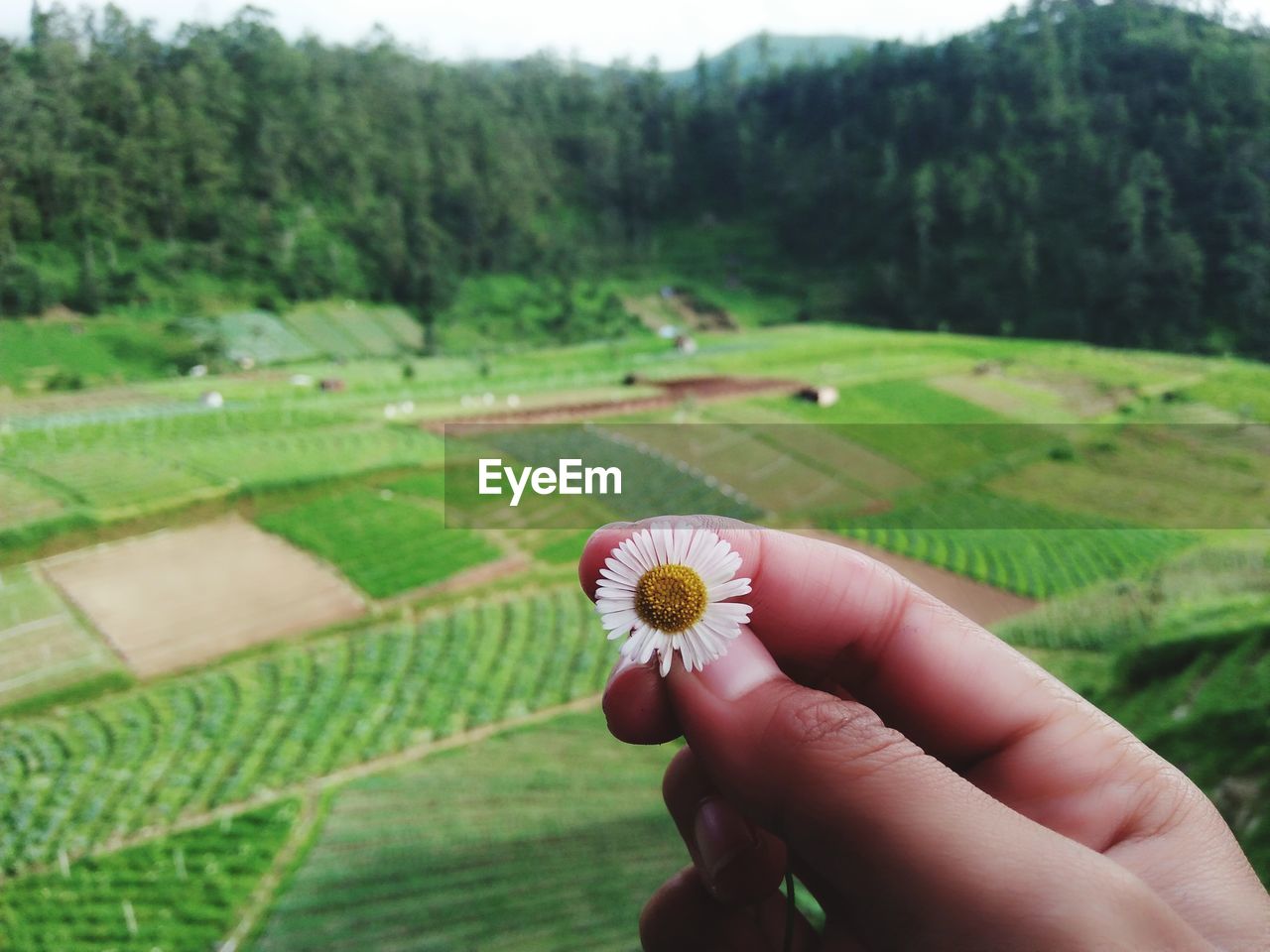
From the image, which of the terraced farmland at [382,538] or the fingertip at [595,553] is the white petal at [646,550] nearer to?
the fingertip at [595,553]

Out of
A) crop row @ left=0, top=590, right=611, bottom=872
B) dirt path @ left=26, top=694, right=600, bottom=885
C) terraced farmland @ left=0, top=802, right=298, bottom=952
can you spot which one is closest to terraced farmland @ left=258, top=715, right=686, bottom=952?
dirt path @ left=26, top=694, right=600, bottom=885

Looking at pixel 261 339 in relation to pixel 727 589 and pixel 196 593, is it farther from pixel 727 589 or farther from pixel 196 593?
pixel 727 589

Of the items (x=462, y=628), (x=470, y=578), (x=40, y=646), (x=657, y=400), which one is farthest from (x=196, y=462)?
(x=657, y=400)

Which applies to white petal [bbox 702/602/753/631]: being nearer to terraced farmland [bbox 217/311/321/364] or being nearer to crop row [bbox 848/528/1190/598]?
crop row [bbox 848/528/1190/598]

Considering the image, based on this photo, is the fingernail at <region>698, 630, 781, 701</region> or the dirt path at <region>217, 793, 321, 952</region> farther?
the dirt path at <region>217, 793, 321, 952</region>

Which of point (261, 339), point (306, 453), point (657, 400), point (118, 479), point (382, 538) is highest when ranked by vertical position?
point (261, 339)

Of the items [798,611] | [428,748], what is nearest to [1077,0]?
[428,748]
